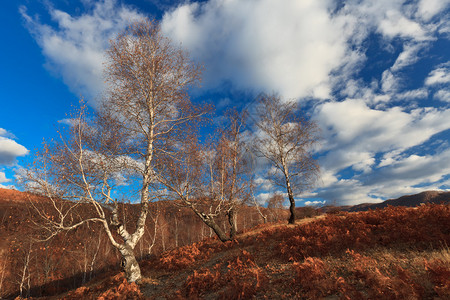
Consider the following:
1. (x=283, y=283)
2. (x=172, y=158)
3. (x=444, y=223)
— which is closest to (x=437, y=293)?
(x=283, y=283)

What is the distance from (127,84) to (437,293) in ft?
47.5

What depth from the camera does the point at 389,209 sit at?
10.3 metres

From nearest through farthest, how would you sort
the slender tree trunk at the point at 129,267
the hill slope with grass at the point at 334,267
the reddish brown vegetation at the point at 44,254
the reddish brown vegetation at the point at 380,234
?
the hill slope with grass at the point at 334,267, the reddish brown vegetation at the point at 380,234, the slender tree trunk at the point at 129,267, the reddish brown vegetation at the point at 44,254

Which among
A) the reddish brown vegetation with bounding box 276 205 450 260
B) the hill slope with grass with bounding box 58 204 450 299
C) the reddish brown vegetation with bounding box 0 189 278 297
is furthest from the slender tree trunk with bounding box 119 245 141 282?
the reddish brown vegetation with bounding box 0 189 278 297

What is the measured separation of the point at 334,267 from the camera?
5.95 m

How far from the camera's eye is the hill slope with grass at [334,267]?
4.11 meters

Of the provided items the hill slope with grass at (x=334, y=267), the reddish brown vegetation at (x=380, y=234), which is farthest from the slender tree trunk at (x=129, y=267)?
the reddish brown vegetation at (x=380, y=234)

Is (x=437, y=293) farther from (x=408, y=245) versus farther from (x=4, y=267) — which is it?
(x=4, y=267)

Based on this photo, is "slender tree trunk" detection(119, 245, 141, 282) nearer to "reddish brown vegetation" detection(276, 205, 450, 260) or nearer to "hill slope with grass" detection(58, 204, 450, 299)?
"hill slope with grass" detection(58, 204, 450, 299)

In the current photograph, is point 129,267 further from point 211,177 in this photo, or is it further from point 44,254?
point 44,254

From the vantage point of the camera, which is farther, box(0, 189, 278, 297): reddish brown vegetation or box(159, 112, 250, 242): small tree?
box(0, 189, 278, 297): reddish brown vegetation

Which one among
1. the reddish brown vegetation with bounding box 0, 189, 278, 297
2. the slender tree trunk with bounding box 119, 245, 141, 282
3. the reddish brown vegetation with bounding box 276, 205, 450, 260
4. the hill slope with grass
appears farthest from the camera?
the reddish brown vegetation with bounding box 0, 189, 278, 297

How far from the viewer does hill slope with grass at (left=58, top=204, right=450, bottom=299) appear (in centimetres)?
411

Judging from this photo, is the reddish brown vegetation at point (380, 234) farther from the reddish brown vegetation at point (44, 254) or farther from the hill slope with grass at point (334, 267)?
the reddish brown vegetation at point (44, 254)
